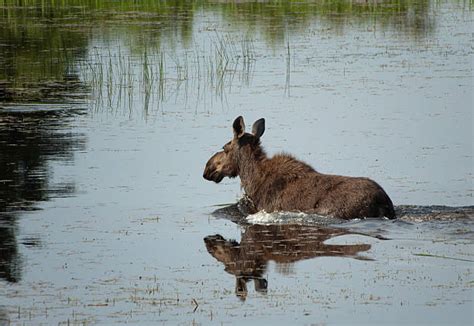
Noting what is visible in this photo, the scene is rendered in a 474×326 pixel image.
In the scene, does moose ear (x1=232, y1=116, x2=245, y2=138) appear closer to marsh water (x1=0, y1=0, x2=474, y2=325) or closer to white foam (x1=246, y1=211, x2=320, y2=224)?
marsh water (x1=0, y1=0, x2=474, y2=325)

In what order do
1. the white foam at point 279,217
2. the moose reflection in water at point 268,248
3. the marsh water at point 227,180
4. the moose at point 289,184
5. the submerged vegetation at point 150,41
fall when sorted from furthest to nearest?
1. the submerged vegetation at point 150,41
2. the white foam at point 279,217
3. the moose at point 289,184
4. the moose reflection in water at point 268,248
5. the marsh water at point 227,180

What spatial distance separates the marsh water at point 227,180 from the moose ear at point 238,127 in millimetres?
865

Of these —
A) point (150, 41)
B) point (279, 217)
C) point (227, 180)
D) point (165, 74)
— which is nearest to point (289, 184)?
point (279, 217)

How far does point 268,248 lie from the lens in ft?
38.4

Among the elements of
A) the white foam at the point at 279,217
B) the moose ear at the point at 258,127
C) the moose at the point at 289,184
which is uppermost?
the moose ear at the point at 258,127

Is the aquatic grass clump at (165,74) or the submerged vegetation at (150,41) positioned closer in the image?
the aquatic grass clump at (165,74)

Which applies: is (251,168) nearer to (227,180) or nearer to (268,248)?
(227,180)

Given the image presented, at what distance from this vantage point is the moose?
1252cm

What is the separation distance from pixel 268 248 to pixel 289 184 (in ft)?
6.13

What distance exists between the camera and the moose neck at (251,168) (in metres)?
13.9

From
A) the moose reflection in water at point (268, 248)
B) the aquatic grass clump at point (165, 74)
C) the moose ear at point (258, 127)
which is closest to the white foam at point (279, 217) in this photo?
the moose reflection in water at point (268, 248)

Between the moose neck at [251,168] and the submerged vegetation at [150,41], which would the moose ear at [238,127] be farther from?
the submerged vegetation at [150,41]

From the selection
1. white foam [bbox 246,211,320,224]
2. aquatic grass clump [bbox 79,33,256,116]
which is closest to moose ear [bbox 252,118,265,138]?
white foam [bbox 246,211,320,224]

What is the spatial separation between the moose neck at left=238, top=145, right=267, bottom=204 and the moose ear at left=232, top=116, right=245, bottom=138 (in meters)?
0.19
